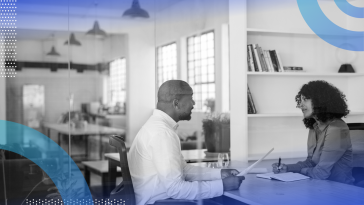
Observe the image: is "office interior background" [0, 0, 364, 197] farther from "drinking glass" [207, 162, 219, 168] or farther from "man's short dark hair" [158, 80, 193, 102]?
"drinking glass" [207, 162, 219, 168]

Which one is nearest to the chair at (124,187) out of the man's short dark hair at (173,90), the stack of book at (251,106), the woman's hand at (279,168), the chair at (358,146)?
the man's short dark hair at (173,90)

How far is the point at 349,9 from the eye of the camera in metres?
2.12

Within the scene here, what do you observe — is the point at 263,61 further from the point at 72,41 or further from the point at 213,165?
the point at 72,41

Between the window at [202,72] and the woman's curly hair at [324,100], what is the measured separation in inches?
22.1

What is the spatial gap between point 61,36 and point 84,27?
107 millimetres

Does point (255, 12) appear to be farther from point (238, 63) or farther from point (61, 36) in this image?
point (61, 36)

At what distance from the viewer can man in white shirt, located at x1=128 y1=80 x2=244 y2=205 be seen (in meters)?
1.67

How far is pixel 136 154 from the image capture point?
1688 millimetres

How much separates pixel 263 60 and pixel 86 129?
986 millimetres

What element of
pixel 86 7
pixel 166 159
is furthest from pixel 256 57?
pixel 86 7

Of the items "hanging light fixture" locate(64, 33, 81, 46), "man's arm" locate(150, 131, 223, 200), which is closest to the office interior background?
"hanging light fixture" locate(64, 33, 81, 46)

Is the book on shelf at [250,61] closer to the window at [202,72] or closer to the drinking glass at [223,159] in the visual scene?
the window at [202,72]

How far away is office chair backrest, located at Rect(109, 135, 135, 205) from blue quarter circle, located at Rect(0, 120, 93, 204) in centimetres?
16

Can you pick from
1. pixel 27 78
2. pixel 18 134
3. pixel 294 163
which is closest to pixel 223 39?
pixel 294 163
